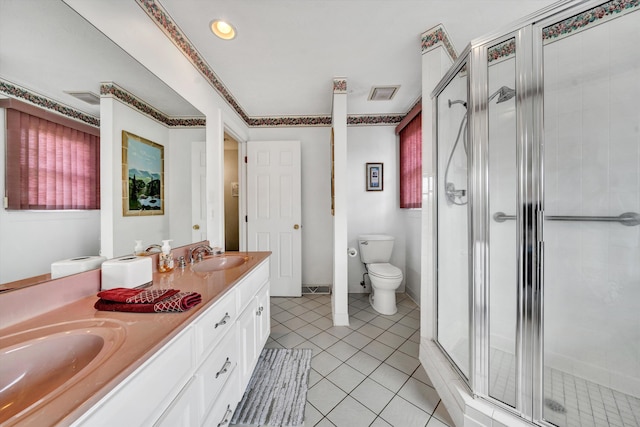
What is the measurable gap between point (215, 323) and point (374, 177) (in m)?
2.48

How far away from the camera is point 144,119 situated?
125 cm

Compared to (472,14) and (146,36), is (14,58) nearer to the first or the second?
(146,36)

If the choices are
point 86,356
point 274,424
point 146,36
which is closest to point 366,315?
Result: point 274,424

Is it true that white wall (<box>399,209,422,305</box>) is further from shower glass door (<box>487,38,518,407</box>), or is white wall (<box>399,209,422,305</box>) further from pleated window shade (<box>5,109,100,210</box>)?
pleated window shade (<box>5,109,100,210</box>)

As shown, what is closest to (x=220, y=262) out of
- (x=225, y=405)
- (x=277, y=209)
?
(x=225, y=405)

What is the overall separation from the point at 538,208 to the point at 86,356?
5.82ft

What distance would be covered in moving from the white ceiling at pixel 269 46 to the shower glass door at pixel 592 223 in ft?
1.77

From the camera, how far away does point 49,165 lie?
77 cm

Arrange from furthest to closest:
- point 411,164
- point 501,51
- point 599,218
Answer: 1. point 411,164
2. point 599,218
3. point 501,51

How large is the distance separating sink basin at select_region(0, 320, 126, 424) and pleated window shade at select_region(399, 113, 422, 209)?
2.53 metres

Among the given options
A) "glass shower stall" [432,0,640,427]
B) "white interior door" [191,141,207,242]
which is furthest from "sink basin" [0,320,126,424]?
"glass shower stall" [432,0,640,427]

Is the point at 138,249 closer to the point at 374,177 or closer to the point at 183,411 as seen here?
the point at 183,411

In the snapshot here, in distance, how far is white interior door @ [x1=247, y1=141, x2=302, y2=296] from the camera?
9.10ft

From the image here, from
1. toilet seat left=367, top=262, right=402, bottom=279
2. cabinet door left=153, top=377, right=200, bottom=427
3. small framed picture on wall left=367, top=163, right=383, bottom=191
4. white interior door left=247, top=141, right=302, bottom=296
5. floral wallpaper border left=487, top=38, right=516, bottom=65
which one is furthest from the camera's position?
small framed picture on wall left=367, top=163, right=383, bottom=191
